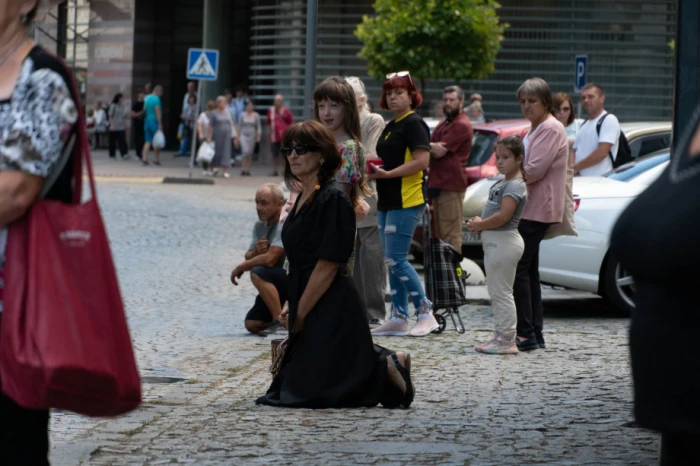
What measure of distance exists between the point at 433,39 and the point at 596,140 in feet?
62.6

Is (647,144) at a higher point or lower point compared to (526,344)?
higher

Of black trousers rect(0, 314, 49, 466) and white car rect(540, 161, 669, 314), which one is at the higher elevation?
black trousers rect(0, 314, 49, 466)

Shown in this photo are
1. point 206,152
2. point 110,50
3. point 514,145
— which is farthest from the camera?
point 110,50

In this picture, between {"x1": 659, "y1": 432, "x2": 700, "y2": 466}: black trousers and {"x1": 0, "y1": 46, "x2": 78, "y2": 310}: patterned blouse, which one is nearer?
{"x1": 659, "y1": 432, "x2": 700, "y2": 466}: black trousers

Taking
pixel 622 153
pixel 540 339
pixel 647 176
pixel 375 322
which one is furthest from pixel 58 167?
pixel 622 153

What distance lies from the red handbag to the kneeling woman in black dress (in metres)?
3.55

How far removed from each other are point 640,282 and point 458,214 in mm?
8707

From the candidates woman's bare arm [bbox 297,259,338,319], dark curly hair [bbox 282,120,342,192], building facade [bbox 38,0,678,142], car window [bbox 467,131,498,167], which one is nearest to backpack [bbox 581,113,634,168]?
car window [bbox 467,131,498,167]

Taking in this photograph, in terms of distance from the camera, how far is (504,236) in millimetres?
8508

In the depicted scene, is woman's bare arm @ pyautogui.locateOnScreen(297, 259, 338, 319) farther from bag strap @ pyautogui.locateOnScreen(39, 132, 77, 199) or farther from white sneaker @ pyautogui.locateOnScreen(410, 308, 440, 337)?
bag strap @ pyautogui.locateOnScreen(39, 132, 77, 199)

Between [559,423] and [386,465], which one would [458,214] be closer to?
[559,423]

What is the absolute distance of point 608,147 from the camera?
12539 millimetres

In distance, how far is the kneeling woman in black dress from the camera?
649 centimetres

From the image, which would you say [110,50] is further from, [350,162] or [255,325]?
[350,162]
